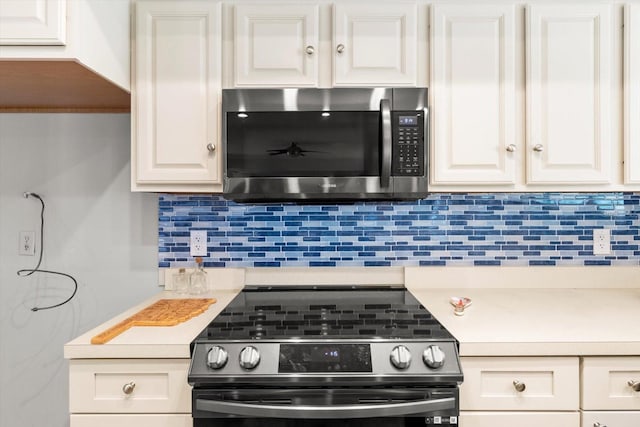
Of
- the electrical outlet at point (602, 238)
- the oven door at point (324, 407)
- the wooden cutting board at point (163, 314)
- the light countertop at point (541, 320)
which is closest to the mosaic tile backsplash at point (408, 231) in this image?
the electrical outlet at point (602, 238)

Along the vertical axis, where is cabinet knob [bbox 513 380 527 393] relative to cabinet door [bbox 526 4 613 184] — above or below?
below

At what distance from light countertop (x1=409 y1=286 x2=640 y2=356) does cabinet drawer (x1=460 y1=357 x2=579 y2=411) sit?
31 millimetres

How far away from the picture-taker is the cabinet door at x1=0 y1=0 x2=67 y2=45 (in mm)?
1257

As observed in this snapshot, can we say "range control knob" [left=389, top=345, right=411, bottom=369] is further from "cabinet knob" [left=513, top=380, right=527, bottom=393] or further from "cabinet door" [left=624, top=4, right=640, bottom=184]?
"cabinet door" [left=624, top=4, right=640, bottom=184]

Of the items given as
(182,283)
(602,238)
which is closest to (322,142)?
(182,283)

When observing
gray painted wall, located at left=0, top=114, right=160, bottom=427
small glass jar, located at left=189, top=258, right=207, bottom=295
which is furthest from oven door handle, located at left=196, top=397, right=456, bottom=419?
gray painted wall, located at left=0, top=114, right=160, bottom=427

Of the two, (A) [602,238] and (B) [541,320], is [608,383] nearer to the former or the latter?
(B) [541,320]

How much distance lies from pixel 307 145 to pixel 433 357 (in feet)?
2.79

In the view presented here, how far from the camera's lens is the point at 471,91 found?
1.59 m

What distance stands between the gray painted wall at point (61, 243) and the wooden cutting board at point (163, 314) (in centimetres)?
33

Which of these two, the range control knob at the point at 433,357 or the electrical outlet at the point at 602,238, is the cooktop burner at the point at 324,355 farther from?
the electrical outlet at the point at 602,238

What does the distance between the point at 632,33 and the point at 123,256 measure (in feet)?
7.41

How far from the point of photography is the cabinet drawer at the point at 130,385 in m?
1.19

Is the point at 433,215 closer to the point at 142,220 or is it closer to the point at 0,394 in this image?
the point at 142,220
